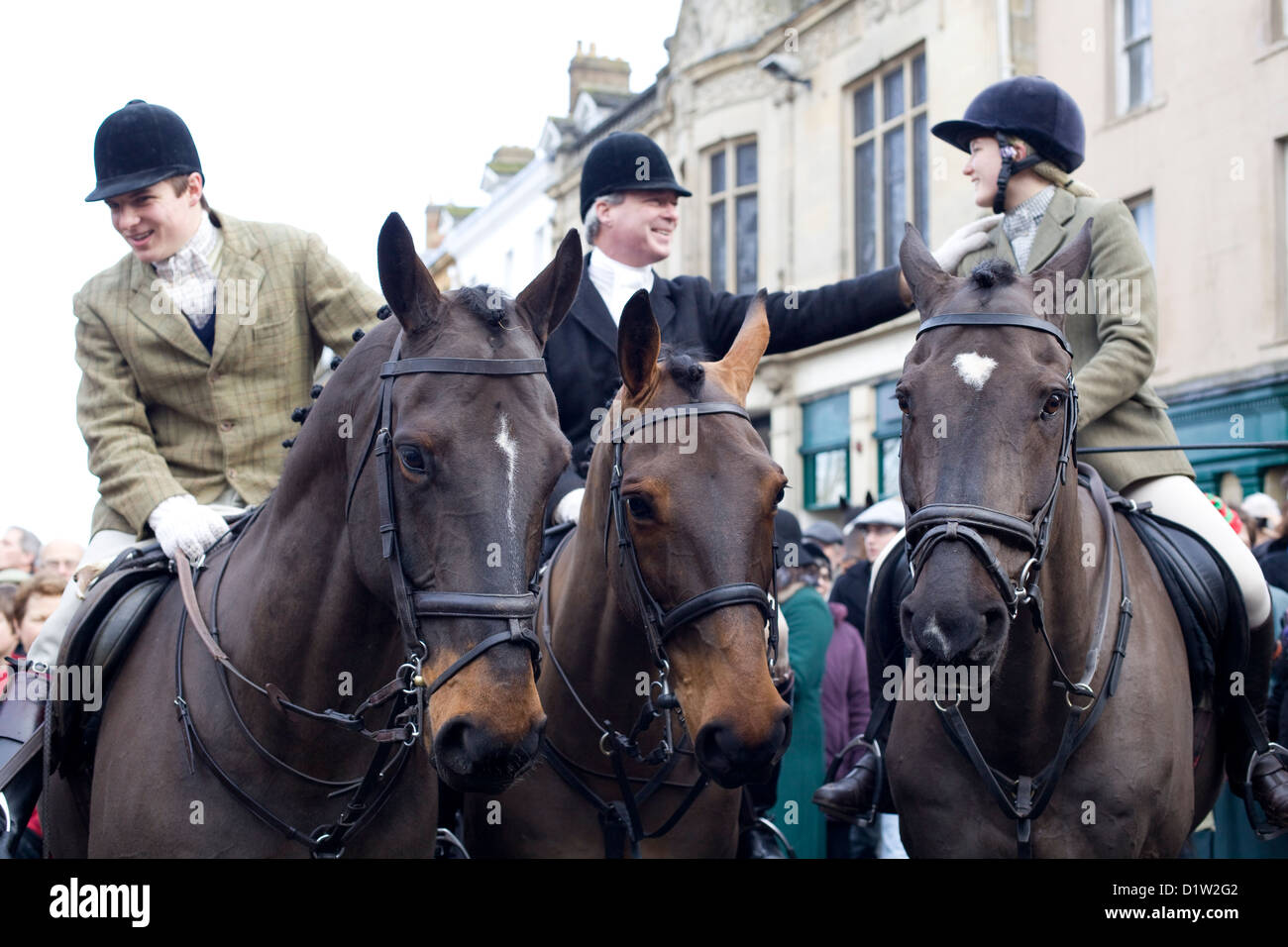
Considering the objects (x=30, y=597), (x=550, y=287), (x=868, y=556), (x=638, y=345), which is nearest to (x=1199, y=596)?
(x=638, y=345)

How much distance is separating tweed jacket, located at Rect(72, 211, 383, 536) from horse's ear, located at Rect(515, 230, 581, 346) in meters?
1.25

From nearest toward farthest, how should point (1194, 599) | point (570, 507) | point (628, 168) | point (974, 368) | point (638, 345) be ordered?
point (974, 368)
point (638, 345)
point (1194, 599)
point (570, 507)
point (628, 168)

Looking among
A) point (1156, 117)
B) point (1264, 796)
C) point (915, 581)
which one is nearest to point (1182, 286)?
point (1156, 117)

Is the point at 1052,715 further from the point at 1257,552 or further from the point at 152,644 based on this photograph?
the point at 1257,552

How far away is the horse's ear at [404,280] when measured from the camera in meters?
3.64

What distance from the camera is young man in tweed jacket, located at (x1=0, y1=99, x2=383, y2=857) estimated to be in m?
4.79

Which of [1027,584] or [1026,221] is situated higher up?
[1026,221]

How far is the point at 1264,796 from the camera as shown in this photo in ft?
16.0

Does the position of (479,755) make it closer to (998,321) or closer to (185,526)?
(185,526)

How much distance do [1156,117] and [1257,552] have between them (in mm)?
12148

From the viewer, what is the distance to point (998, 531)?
393 centimetres

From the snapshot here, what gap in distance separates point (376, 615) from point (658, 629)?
83cm

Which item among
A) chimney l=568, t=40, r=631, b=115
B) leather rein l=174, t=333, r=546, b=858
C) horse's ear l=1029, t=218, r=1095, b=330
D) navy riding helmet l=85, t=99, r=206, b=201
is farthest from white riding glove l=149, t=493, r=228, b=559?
chimney l=568, t=40, r=631, b=115

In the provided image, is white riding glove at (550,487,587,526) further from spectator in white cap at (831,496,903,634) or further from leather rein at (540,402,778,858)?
spectator in white cap at (831,496,903,634)
